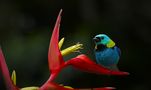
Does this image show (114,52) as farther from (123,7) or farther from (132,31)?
(123,7)

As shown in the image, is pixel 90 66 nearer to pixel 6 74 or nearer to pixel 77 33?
pixel 6 74

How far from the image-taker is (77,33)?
3496mm

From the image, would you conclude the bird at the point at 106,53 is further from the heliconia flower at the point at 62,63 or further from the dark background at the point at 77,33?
the dark background at the point at 77,33

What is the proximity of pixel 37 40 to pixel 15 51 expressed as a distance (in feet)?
0.45

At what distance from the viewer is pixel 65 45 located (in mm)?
3424

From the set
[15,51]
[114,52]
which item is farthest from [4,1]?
[114,52]

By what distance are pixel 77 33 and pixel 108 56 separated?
209cm

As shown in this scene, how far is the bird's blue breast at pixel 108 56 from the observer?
1.42 metres

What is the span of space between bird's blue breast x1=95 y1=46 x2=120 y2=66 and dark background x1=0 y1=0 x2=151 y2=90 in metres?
1.57

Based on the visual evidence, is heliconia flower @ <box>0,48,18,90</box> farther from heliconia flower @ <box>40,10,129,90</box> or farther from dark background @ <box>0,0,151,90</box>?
dark background @ <box>0,0,151,90</box>

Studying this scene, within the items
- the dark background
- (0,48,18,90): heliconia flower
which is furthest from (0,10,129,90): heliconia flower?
the dark background

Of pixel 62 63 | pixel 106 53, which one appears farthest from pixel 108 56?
pixel 62 63

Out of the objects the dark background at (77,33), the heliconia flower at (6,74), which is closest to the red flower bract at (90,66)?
the heliconia flower at (6,74)

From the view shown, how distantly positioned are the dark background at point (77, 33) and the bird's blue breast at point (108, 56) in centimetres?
157
